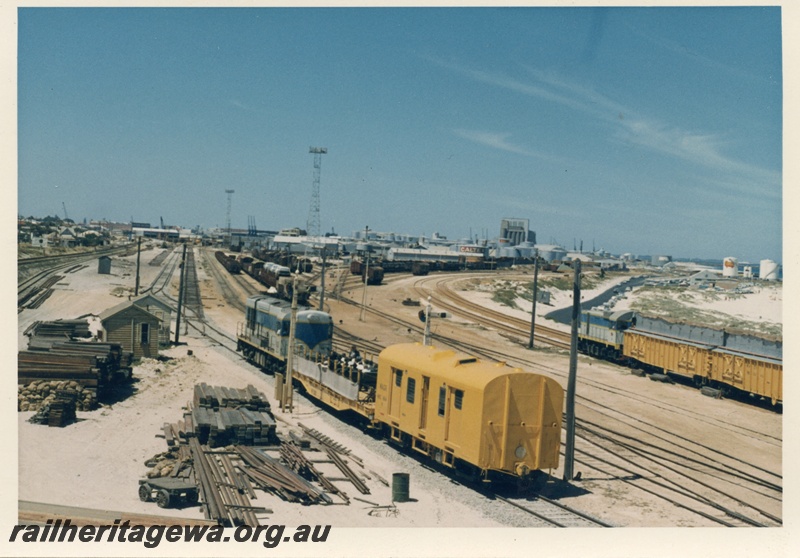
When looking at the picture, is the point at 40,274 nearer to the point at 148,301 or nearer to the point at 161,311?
the point at 161,311

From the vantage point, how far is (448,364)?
20.3 metres

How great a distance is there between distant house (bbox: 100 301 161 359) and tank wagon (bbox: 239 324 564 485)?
16726 millimetres

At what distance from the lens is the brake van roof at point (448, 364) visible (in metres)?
18.9

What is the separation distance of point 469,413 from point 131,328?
2260cm

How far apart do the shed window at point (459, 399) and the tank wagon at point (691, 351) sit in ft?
68.8

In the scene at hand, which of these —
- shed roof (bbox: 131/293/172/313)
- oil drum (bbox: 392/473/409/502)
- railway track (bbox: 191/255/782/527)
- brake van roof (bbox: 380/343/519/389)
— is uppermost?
shed roof (bbox: 131/293/172/313)

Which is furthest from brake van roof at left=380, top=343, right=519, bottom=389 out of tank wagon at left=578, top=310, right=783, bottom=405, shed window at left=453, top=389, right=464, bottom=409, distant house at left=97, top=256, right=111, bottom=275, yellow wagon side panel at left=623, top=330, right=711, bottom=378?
distant house at left=97, top=256, right=111, bottom=275

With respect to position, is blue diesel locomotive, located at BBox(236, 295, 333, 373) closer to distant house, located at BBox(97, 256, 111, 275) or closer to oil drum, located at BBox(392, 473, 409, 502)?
oil drum, located at BBox(392, 473, 409, 502)

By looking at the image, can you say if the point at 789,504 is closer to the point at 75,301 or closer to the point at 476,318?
the point at 476,318

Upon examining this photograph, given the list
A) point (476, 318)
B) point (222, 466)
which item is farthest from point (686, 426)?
point (476, 318)

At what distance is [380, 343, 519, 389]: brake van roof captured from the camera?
18922 mm

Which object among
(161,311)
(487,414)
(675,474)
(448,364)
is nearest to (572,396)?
(487,414)

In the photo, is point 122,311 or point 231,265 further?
point 231,265

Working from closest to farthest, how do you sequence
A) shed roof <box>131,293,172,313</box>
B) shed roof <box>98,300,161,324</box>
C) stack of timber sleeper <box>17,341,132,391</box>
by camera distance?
1. stack of timber sleeper <box>17,341,132,391</box>
2. shed roof <box>98,300,161,324</box>
3. shed roof <box>131,293,172,313</box>
